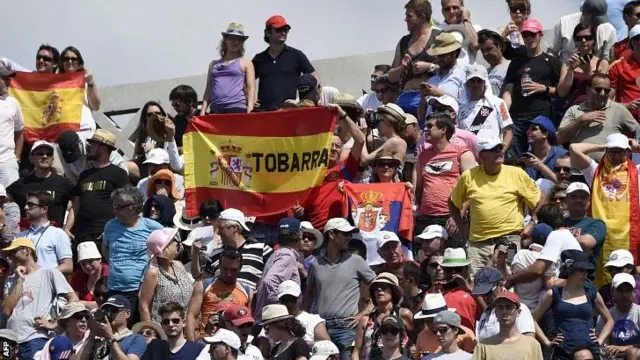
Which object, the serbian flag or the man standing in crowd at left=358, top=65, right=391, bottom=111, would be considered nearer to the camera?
the serbian flag

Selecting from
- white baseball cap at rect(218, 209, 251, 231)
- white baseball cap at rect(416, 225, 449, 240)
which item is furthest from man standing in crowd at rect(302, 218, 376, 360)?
white baseball cap at rect(218, 209, 251, 231)

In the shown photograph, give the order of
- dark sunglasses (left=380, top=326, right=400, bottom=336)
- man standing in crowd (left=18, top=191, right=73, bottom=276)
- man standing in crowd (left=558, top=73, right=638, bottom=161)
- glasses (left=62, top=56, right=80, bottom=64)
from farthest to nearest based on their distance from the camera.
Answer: glasses (left=62, top=56, right=80, bottom=64) → man standing in crowd (left=558, top=73, right=638, bottom=161) → man standing in crowd (left=18, top=191, right=73, bottom=276) → dark sunglasses (left=380, top=326, right=400, bottom=336)

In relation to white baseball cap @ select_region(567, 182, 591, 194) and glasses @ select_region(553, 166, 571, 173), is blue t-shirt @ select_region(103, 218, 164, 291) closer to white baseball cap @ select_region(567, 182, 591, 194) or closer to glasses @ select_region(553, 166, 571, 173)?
white baseball cap @ select_region(567, 182, 591, 194)

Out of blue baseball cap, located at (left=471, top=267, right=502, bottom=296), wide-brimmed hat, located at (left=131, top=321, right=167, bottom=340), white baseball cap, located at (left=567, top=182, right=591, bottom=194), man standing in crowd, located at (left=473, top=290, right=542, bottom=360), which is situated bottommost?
wide-brimmed hat, located at (left=131, top=321, right=167, bottom=340)

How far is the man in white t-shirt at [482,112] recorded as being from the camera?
23.7m

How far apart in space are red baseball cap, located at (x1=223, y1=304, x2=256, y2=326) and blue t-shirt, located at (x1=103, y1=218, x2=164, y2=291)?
2.08 meters

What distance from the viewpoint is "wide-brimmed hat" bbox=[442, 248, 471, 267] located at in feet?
65.4

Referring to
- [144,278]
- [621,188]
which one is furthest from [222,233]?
[621,188]

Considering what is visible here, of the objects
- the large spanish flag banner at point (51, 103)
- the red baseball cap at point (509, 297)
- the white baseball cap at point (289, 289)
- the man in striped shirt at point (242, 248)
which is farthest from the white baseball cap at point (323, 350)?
the large spanish flag banner at point (51, 103)

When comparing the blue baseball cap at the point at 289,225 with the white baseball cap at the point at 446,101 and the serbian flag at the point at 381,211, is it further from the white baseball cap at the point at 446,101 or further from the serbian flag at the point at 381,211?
the white baseball cap at the point at 446,101

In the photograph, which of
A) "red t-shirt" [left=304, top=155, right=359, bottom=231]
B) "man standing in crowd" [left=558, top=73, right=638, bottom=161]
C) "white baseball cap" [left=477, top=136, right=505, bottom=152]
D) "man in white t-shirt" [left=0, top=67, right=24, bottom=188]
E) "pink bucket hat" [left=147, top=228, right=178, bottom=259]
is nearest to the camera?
"pink bucket hat" [left=147, top=228, right=178, bottom=259]

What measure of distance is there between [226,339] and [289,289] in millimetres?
1348

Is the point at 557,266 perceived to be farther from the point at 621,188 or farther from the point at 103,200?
the point at 103,200

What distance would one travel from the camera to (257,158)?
2423cm
